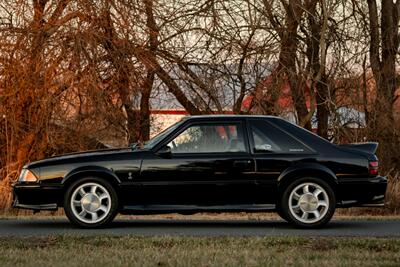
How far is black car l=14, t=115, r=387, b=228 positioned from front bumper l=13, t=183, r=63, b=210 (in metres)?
0.01

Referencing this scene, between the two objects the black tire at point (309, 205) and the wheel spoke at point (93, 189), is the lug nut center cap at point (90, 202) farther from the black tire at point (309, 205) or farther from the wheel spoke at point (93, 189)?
the black tire at point (309, 205)

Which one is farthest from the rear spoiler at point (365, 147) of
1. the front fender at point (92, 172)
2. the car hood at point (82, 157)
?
the front fender at point (92, 172)

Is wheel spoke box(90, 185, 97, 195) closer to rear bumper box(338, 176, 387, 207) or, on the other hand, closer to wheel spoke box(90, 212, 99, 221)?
wheel spoke box(90, 212, 99, 221)

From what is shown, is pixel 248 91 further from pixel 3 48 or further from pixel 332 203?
pixel 332 203

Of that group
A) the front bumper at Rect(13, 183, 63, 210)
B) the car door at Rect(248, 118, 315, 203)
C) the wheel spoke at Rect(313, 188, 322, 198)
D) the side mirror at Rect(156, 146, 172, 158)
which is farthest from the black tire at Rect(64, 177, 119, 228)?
the wheel spoke at Rect(313, 188, 322, 198)

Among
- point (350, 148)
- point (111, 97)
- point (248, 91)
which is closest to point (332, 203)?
point (350, 148)

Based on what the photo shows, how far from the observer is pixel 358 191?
1140cm

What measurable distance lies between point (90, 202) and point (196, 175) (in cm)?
144

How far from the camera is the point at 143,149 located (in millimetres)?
11430

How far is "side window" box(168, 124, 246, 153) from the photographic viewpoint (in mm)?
11445

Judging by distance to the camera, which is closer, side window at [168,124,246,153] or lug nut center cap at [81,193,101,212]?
lug nut center cap at [81,193,101,212]

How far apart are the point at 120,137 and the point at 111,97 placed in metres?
1.63

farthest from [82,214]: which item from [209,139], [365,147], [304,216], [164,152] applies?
[365,147]

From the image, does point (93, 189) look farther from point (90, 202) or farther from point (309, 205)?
point (309, 205)
